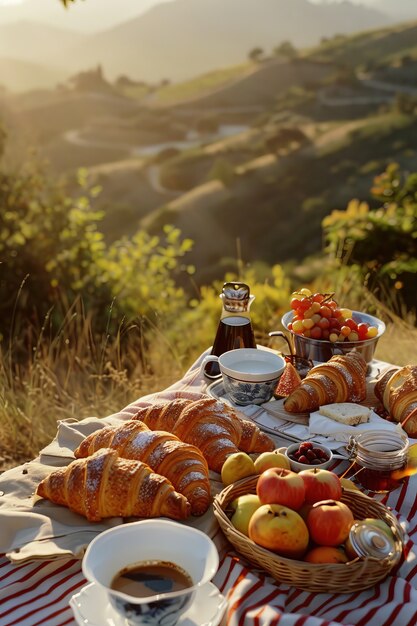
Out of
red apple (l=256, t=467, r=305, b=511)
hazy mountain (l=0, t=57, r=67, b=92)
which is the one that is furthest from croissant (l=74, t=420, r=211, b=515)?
hazy mountain (l=0, t=57, r=67, b=92)

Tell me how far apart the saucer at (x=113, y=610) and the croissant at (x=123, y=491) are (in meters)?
0.31

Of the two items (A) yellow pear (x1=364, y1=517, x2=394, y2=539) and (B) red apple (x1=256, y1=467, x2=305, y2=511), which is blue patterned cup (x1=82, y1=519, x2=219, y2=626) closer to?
(B) red apple (x1=256, y1=467, x2=305, y2=511)

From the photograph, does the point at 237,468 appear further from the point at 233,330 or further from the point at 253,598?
the point at 233,330

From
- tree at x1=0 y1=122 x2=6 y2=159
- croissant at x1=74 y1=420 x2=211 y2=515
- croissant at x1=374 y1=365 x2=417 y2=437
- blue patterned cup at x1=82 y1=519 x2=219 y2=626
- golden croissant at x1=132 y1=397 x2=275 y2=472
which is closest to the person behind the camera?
blue patterned cup at x1=82 y1=519 x2=219 y2=626

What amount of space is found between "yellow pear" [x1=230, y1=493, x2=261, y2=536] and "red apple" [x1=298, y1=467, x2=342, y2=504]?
0.14m

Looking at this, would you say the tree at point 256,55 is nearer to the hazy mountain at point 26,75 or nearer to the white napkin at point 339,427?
the hazy mountain at point 26,75

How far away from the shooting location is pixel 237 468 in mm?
2029

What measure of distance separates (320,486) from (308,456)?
247 mm

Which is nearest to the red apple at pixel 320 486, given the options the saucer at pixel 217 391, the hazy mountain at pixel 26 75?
the saucer at pixel 217 391

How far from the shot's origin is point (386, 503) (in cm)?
210

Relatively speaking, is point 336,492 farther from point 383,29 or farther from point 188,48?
point 188,48

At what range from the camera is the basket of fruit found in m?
2.74

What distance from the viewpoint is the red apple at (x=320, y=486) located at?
181cm

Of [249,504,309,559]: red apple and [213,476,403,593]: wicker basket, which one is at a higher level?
[249,504,309,559]: red apple
